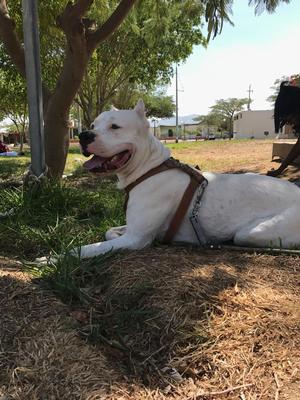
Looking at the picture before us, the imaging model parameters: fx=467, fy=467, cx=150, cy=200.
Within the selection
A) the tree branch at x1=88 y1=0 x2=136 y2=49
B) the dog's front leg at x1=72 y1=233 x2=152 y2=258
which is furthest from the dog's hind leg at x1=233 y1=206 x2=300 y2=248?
the tree branch at x1=88 y1=0 x2=136 y2=49

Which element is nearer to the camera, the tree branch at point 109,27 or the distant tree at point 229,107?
the tree branch at point 109,27

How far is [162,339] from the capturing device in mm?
2270

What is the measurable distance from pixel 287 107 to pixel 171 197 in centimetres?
435

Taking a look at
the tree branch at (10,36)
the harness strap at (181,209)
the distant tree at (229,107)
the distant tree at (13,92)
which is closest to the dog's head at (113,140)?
the harness strap at (181,209)

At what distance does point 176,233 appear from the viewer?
3590 millimetres

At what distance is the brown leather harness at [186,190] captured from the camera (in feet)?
11.5

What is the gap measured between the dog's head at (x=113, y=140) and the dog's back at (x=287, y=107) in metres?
4.10

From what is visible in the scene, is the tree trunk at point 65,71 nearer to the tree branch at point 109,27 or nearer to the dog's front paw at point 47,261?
the tree branch at point 109,27

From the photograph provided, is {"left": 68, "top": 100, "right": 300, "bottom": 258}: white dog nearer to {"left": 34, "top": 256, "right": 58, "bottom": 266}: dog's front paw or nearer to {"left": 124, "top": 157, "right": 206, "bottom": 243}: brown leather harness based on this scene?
{"left": 124, "top": 157, "right": 206, "bottom": 243}: brown leather harness

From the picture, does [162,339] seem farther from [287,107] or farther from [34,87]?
[287,107]

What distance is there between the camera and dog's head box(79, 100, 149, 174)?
11.2ft

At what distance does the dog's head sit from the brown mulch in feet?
2.88

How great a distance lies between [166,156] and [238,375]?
6.51ft

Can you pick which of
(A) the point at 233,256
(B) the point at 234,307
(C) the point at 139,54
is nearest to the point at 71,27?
(A) the point at 233,256
